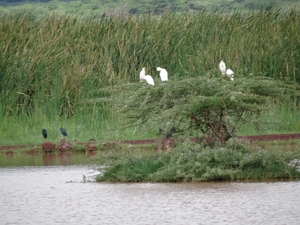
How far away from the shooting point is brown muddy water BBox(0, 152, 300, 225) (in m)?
9.95

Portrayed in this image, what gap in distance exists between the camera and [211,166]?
12.5m

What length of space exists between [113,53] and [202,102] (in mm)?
8974

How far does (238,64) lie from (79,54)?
3855 millimetres

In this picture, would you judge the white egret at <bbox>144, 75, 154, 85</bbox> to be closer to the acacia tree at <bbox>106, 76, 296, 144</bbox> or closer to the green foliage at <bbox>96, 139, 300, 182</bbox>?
the acacia tree at <bbox>106, 76, 296, 144</bbox>

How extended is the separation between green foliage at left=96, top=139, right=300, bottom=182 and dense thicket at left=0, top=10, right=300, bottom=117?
6.51 m

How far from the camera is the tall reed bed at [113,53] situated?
781 inches

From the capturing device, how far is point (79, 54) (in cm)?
2100

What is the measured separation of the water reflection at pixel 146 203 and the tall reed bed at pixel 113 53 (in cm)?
658

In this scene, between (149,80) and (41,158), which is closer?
(41,158)

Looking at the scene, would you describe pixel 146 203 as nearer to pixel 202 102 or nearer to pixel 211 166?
pixel 211 166

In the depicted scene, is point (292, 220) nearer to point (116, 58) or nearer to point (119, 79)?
point (119, 79)

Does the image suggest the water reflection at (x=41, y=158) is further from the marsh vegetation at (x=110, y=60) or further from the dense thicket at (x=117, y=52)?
the dense thicket at (x=117, y=52)

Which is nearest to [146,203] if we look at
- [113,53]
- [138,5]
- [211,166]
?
[211,166]

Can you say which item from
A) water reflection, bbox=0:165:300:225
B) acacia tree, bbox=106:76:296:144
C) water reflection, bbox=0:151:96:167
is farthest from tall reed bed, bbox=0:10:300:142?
water reflection, bbox=0:165:300:225
